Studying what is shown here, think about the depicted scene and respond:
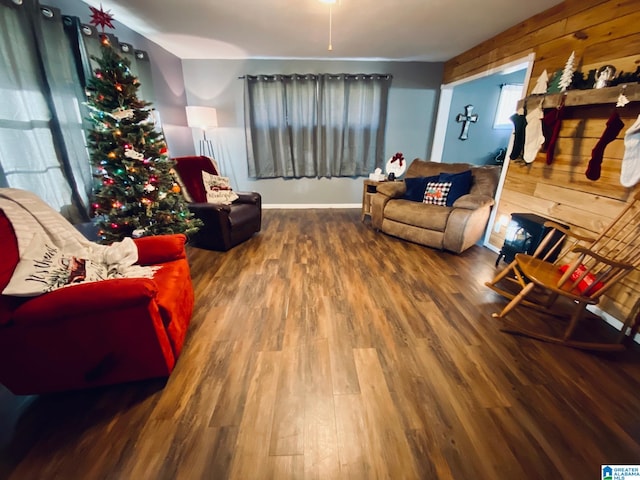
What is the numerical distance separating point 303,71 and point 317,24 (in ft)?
4.63

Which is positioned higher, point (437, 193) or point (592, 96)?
point (592, 96)

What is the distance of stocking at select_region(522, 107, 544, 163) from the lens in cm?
229

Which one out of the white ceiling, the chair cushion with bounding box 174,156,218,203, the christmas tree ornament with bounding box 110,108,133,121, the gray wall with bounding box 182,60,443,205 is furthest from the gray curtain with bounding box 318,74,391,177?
the christmas tree ornament with bounding box 110,108,133,121

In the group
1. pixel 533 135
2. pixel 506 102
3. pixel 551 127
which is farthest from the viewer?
pixel 506 102

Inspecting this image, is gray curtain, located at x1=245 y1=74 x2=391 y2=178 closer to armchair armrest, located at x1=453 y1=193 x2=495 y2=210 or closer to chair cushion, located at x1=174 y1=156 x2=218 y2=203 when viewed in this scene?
chair cushion, located at x1=174 y1=156 x2=218 y2=203

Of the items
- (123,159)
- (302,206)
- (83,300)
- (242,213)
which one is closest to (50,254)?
(83,300)

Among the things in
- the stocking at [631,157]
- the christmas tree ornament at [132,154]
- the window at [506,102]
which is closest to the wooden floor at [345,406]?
the stocking at [631,157]

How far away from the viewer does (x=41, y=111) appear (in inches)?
72.2

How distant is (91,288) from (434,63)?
16.4 ft

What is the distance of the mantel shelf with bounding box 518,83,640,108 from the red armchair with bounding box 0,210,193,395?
2983 mm

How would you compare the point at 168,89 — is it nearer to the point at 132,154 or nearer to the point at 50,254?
the point at 132,154

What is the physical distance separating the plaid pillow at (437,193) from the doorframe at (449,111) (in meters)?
0.56

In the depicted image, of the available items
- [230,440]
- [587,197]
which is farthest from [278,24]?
[230,440]

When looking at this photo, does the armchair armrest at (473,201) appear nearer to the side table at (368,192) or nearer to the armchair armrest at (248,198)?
the side table at (368,192)
